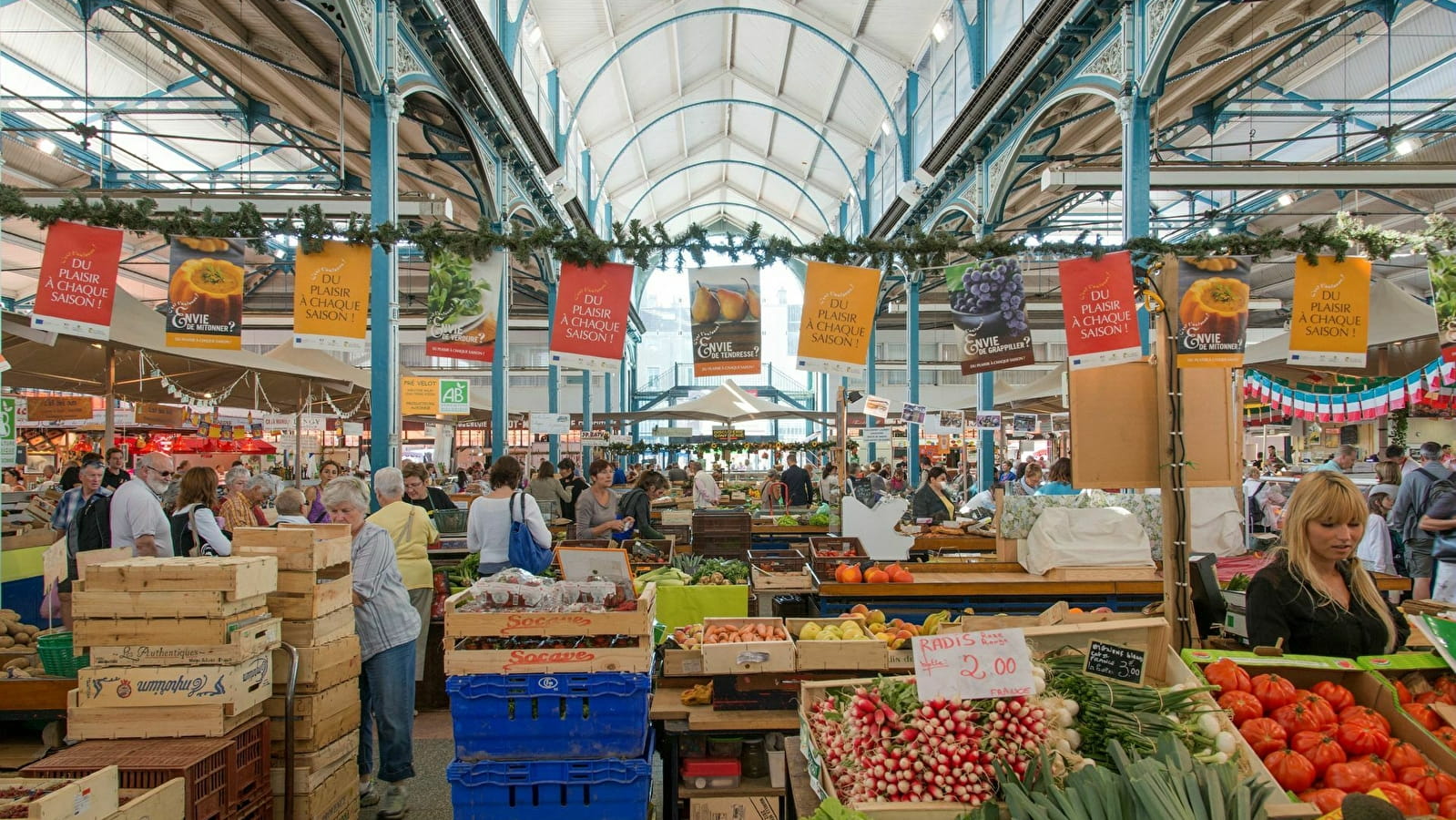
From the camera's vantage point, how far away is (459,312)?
26.8 ft

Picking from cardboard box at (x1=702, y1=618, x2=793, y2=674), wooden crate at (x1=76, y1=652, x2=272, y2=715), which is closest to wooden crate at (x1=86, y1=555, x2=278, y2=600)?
wooden crate at (x1=76, y1=652, x2=272, y2=715)

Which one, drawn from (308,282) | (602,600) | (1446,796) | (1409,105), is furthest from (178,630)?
(1409,105)

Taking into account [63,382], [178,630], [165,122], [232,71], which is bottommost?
[178,630]

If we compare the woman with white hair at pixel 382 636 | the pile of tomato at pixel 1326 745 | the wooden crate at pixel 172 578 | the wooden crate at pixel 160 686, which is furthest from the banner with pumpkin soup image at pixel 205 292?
the pile of tomato at pixel 1326 745

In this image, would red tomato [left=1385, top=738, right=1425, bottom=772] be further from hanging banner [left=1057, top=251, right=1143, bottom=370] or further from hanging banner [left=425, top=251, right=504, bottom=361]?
hanging banner [left=425, top=251, right=504, bottom=361]

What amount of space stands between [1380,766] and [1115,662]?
75 centimetres

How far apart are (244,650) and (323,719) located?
2.18ft

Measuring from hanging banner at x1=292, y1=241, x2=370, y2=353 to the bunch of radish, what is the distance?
4.97 metres

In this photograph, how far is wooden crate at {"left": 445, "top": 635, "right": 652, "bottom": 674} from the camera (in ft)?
12.1

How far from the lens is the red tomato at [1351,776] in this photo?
247 cm

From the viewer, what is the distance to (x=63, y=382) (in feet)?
37.4

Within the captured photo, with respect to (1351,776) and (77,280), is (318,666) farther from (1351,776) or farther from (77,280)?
(1351,776)

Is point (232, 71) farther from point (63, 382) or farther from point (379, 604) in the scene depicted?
point (379, 604)

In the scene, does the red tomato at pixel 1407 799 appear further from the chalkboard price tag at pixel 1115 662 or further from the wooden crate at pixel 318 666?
the wooden crate at pixel 318 666
